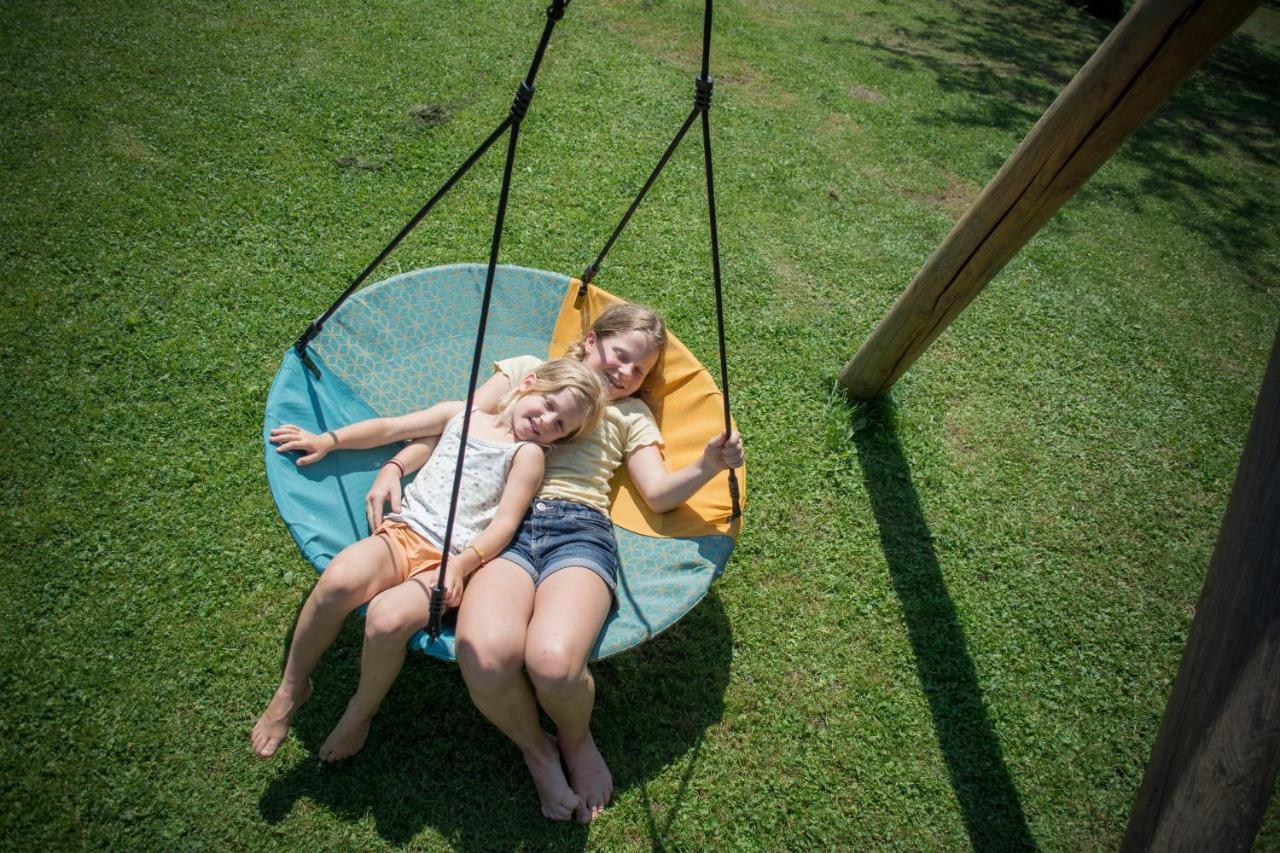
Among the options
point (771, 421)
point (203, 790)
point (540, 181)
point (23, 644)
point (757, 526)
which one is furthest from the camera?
point (540, 181)

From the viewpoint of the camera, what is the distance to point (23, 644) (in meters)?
2.25

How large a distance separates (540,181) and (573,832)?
152 inches

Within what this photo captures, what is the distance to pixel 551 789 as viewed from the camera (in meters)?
2.11

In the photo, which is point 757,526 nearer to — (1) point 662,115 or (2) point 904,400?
(2) point 904,400

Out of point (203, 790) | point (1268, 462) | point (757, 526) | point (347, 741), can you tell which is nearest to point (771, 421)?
point (757, 526)

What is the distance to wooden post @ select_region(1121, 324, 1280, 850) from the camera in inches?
59.1

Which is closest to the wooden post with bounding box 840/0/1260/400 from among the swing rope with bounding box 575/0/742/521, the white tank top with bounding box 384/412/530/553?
the swing rope with bounding box 575/0/742/521

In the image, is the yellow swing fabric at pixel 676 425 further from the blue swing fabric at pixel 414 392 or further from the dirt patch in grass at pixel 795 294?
the dirt patch in grass at pixel 795 294

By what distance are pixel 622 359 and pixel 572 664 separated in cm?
121

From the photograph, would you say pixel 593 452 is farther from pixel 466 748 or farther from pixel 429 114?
pixel 429 114

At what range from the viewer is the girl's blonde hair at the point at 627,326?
106 inches

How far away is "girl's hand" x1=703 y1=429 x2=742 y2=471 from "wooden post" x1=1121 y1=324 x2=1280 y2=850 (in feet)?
4.24

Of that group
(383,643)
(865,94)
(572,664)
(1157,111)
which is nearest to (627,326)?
(572,664)

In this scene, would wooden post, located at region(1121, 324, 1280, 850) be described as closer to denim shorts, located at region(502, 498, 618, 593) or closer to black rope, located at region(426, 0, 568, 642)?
denim shorts, located at region(502, 498, 618, 593)
